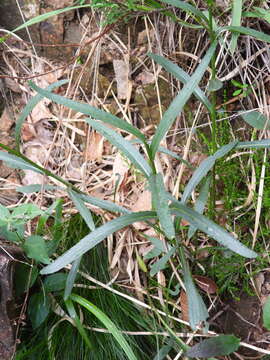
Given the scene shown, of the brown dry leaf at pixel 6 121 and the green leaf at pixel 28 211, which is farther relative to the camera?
the brown dry leaf at pixel 6 121

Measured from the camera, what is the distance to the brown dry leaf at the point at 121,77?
150 centimetres

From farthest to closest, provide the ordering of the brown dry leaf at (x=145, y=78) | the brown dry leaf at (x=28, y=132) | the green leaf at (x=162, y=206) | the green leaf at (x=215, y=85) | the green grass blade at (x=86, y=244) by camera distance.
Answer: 1. the brown dry leaf at (x=28, y=132)
2. the brown dry leaf at (x=145, y=78)
3. the green leaf at (x=215, y=85)
4. the green grass blade at (x=86, y=244)
5. the green leaf at (x=162, y=206)

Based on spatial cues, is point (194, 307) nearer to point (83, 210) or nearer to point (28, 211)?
point (83, 210)

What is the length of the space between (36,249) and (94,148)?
1.46ft

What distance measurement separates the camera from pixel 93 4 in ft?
4.24

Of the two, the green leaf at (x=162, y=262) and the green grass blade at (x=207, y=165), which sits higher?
the green grass blade at (x=207, y=165)

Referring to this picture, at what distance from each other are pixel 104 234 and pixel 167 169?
1.46 ft

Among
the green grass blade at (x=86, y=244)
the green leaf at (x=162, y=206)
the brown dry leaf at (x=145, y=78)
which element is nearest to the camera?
the green leaf at (x=162, y=206)

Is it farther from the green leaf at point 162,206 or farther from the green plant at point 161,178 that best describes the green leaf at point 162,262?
the green leaf at point 162,206

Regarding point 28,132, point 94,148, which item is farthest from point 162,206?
point 28,132

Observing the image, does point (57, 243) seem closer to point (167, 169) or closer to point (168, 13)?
point (167, 169)

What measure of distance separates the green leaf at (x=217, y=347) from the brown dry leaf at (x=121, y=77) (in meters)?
0.81

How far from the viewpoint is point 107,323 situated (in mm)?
1191

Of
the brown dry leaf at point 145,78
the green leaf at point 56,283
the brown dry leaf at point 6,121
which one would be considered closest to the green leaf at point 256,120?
the brown dry leaf at point 145,78
